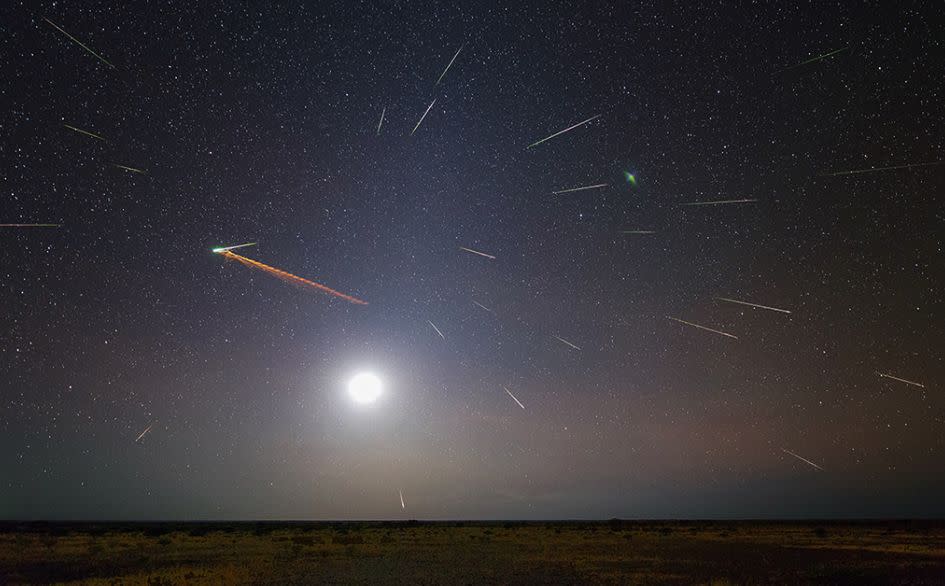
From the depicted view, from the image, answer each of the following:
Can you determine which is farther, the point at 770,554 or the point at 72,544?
the point at 72,544

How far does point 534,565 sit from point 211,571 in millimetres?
12651

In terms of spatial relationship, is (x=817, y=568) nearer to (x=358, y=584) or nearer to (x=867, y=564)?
(x=867, y=564)

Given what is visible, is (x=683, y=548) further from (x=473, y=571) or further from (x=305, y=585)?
(x=305, y=585)

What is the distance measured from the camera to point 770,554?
120 ft

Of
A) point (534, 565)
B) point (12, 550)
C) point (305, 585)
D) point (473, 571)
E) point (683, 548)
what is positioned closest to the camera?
point (305, 585)

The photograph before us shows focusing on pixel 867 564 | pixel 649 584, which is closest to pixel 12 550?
pixel 649 584

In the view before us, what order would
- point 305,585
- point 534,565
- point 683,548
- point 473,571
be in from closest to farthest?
point 305,585
point 473,571
point 534,565
point 683,548

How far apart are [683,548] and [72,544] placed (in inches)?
1459

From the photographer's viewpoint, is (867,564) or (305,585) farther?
(867,564)

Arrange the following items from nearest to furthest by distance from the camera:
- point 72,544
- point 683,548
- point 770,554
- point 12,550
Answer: point 770,554 → point 12,550 → point 683,548 → point 72,544

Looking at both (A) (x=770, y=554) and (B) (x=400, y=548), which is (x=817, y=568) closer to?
(A) (x=770, y=554)

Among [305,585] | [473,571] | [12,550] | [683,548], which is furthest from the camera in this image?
[683,548]

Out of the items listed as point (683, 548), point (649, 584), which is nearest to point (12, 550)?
point (649, 584)

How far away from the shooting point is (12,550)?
→ 39156 mm
